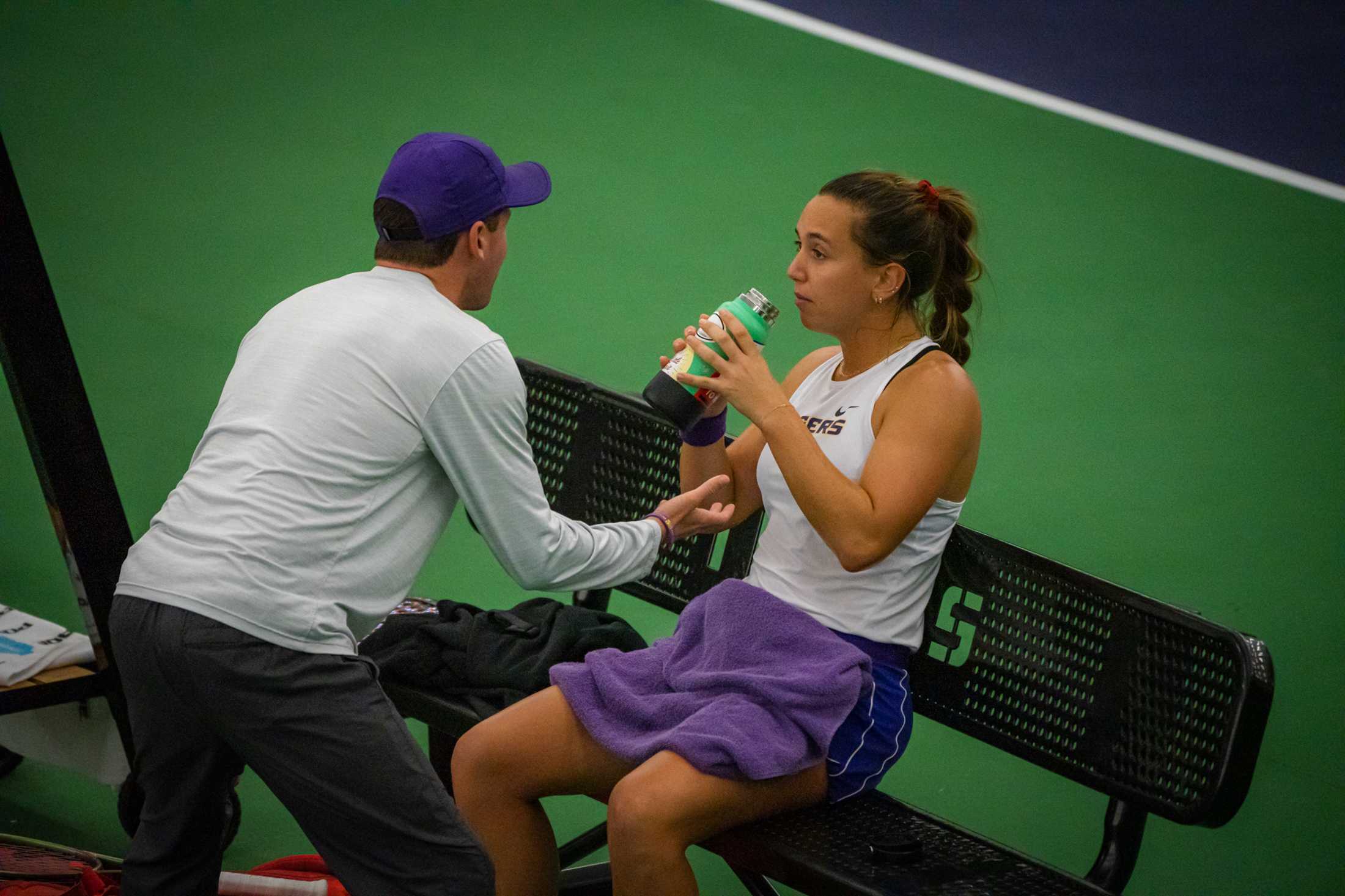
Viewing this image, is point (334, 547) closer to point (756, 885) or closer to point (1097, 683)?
point (756, 885)

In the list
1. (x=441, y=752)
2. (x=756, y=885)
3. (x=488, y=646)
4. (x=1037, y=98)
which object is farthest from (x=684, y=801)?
(x=1037, y=98)

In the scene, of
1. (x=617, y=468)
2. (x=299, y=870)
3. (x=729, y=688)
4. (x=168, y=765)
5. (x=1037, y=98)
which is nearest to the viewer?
(x=168, y=765)

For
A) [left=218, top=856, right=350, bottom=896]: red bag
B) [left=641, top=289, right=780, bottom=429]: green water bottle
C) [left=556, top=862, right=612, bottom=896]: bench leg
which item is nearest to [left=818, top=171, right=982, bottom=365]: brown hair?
[left=641, top=289, right=780, bottom=429]: green water bottle

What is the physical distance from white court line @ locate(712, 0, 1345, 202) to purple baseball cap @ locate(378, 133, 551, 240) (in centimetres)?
471

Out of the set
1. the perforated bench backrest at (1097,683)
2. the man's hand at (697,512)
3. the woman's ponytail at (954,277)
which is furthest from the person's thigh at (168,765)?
the woman's ponytail at (954,277)

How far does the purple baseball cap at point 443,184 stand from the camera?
2.04 metres

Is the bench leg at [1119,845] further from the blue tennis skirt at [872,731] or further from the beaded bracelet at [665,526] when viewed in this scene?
the beaded bracelet at [665,526]

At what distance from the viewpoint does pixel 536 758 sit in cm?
216

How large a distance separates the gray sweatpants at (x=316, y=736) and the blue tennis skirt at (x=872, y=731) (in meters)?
0.58

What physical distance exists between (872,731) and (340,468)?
936 mm

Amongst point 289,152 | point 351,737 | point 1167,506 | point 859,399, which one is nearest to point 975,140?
point 1167,506

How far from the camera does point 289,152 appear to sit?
5.31 metres

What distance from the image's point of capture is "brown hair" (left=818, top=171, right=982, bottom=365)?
2.33 metres

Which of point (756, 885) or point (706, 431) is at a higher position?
point (706, 431)
